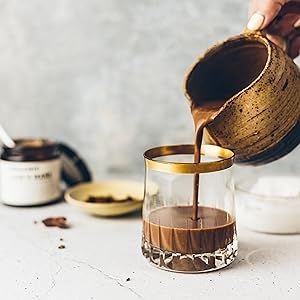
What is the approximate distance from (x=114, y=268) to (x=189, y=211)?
0.13m

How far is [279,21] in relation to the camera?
110 centimetres

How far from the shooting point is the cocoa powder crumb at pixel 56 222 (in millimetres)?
1141

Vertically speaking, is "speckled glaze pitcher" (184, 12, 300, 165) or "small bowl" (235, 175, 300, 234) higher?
Answer: "speckled glaze pitcher" (184, 12, 300, 165)

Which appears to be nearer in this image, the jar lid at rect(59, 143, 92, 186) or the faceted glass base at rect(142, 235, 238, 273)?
the faceted glass base at rect(142, 235, 238, 273)

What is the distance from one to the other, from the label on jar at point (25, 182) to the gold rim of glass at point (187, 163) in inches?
13.2

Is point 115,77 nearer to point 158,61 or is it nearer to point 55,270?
point 158,61

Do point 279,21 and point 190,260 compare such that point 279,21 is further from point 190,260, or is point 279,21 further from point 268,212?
point 190,260

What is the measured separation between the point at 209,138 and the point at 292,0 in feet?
0.90

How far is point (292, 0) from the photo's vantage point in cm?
108

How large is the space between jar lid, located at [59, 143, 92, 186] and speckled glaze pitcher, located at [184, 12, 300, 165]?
1.29 feet

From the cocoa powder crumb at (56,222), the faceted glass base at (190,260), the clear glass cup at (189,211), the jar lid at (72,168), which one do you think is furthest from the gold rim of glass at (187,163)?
the jar lid at (72,168)

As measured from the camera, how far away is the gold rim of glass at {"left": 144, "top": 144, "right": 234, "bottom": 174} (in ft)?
2.96

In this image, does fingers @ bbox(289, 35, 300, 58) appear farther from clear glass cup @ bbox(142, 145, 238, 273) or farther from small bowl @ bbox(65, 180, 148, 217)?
small bowl @ bbox(65, 180, 148, 217)

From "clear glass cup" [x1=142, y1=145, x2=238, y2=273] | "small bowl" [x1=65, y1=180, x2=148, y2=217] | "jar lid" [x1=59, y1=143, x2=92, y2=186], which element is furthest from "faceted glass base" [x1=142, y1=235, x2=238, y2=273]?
"jar lid" [x1=59, y1=143, x2=92, y2=186]
